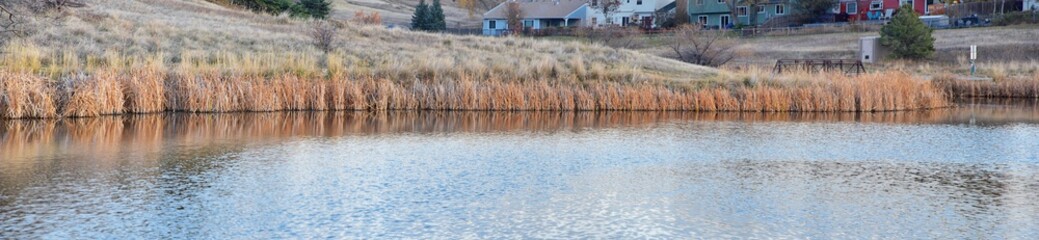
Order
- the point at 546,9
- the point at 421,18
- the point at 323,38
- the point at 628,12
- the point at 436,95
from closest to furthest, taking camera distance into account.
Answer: the point at 436,95 → the point at 323,38 → the point at 421,18 → the point at 628,12 → the point at 546,9

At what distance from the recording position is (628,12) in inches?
3740

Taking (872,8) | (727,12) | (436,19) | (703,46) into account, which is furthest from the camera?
(436,19)

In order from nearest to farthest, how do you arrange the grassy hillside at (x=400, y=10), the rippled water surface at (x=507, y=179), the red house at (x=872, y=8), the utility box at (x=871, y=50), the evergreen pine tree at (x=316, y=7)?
1. the rippled water surface at (x=507, y=179)
2. the utility box at (x=871, y=50)
3. the evergreen pine tree at (x=316, y=7)
4. the red house at (x=872, y=8)
5. the grassy hillside at (x=400, y=10)

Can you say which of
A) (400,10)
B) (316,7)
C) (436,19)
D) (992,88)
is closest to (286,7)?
(316,7)

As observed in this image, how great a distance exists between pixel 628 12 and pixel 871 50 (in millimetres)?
36414

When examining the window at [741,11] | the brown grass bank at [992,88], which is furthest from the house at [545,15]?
the brown grass bank at [992,88]

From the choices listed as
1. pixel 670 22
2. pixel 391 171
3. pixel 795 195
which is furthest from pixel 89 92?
pixel 670 22

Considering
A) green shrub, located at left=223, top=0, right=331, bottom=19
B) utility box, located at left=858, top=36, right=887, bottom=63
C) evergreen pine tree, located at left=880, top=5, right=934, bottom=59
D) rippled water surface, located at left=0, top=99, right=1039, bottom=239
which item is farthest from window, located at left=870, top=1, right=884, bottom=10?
rippled water surface, located at left=0, top=99, right=1039, bottom=239

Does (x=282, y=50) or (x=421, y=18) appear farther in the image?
(x=421, y=18)

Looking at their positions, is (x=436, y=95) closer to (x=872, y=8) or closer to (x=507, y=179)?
(x=507, y=179)

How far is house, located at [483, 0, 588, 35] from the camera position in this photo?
9669 cm

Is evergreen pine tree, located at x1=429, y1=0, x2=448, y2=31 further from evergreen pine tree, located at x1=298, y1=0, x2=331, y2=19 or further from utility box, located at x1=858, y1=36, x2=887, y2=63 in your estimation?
utility box, located at x1=858, y1=36, x2=887, y2=63

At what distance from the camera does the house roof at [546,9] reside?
97.2m

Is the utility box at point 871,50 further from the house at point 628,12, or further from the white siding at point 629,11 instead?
the white siding at point 629,11
